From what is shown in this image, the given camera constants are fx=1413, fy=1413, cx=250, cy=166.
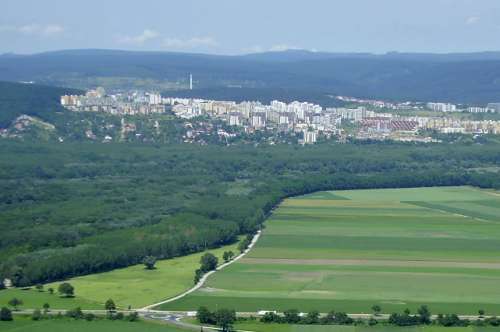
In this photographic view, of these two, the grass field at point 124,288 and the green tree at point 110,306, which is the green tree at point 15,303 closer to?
the grass field at point 124,288

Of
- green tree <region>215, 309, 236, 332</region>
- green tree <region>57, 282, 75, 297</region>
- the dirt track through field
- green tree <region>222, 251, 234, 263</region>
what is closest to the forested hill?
green tree <region>222, 251, 234, 263</region>

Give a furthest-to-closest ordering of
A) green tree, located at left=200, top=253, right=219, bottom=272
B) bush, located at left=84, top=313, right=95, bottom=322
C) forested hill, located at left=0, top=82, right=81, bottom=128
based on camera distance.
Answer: forested hill, located at left=0, top=82, right=81, bottom=128, green tree, located at left=200, top=253, right=219, bottom=272, bush, located at left=84, top=313, right=95, bottom=322

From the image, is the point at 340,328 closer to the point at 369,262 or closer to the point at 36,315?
the point at 36,315

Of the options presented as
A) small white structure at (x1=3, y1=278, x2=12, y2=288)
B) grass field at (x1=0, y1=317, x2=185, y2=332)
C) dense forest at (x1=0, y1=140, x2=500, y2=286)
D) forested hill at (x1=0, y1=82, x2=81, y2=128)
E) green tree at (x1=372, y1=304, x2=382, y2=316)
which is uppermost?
forested hill at (x1=0, y1=82, x2=81, y2=128)

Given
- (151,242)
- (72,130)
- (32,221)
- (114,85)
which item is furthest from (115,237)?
(114,85)

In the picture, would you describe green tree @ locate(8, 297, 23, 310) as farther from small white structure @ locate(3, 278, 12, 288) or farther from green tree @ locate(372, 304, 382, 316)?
green tree @ locate(372, 304, 382, 316)

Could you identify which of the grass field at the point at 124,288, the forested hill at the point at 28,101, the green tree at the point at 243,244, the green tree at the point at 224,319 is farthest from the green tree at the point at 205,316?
the forested hill at the point at 28,101

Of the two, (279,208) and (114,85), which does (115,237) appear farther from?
(114,85)
